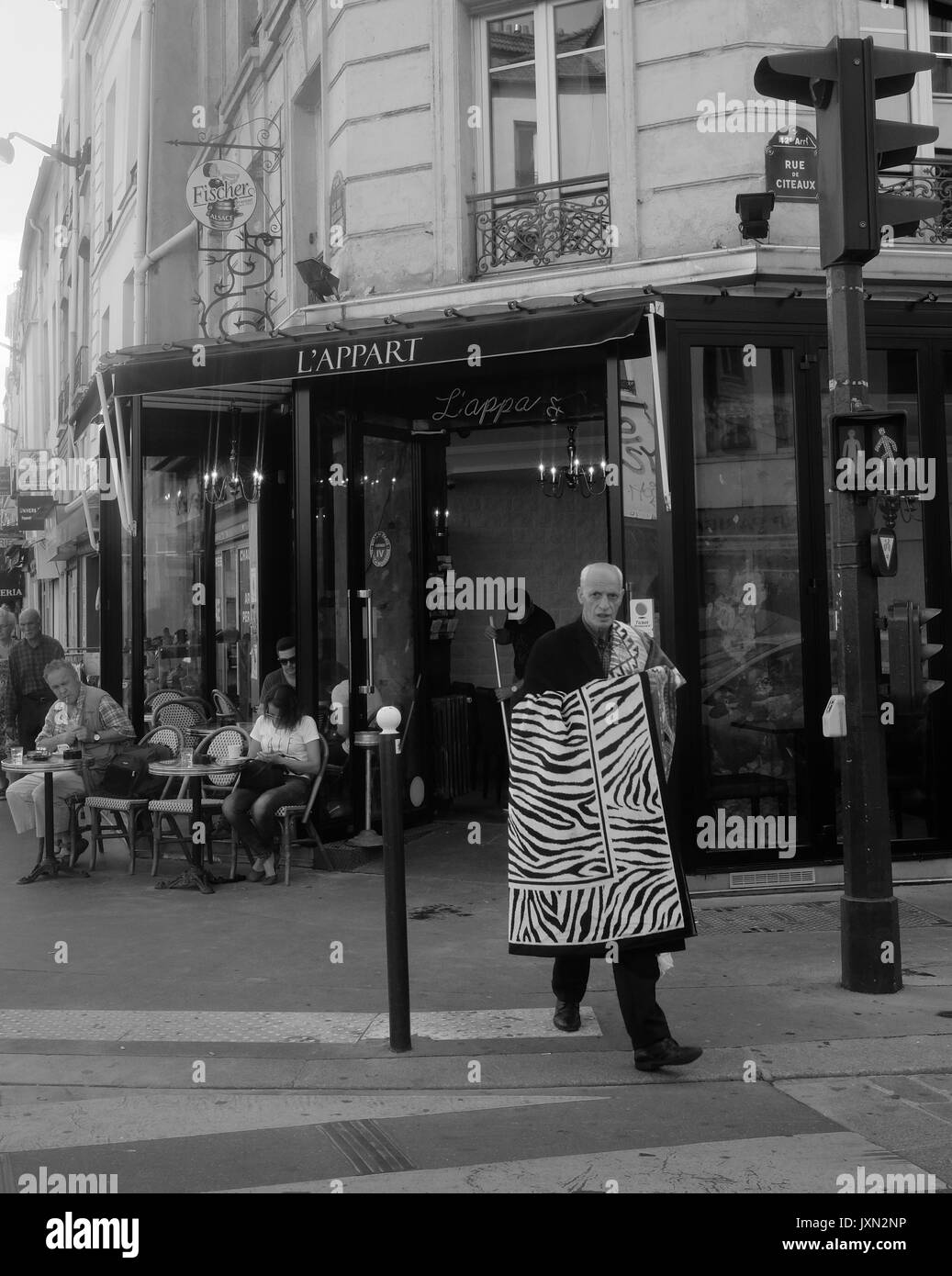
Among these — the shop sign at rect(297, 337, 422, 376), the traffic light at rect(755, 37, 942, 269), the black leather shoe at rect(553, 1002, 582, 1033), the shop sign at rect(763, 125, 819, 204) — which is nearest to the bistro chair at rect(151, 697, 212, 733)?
the shop sign at rect(297, 337, 422, 376)

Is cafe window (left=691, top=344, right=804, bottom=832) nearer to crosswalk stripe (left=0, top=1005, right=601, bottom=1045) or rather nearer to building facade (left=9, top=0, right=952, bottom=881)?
building facade (left=9, top=0, right=952, bottom=881)

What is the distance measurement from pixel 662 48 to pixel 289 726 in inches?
213

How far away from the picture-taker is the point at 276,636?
39.6 ft

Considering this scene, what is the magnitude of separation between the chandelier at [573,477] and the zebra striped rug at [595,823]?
18.7 ft

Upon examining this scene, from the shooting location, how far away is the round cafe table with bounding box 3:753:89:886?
350 inches

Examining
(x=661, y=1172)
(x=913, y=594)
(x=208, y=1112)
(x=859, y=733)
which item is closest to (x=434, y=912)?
(x=859, y=733)

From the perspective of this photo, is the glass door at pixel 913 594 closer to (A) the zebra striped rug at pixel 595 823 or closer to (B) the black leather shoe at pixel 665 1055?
(A) the zebra striped rug at pixel 595 823

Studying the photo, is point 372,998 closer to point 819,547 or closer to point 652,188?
point 819,547

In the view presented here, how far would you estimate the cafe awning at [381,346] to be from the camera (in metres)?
7.88

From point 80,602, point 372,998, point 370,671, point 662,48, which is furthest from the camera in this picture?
point 80,602

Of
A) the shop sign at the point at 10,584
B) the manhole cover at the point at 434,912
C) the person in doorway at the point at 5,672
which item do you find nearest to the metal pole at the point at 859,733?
the manhole cover at the point at 434,912

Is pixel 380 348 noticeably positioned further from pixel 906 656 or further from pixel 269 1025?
pixel 269 1025

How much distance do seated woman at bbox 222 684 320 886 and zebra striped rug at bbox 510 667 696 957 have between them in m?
3.85
